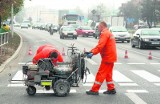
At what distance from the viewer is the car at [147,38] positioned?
98.7 feet

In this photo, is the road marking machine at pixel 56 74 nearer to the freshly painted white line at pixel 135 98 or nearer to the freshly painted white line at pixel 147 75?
the freshly painted white line at pixel 135 98

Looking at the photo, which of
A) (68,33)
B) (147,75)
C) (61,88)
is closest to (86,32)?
(68,33)

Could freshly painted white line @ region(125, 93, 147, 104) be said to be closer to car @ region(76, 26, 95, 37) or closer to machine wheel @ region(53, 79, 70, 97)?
machine wheel @ region(53, 79, 70, 97)

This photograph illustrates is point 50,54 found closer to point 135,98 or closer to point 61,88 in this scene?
point 61,88

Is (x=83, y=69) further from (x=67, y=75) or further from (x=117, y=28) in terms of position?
(x=117, y=28)

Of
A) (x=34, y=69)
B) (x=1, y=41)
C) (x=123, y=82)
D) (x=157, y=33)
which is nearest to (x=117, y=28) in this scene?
(x=157, y=33)

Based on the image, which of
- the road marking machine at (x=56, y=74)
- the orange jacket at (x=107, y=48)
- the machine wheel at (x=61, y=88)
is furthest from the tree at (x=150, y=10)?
the machine wheel at (x=61, y=88)

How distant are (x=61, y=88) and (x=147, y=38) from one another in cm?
2120

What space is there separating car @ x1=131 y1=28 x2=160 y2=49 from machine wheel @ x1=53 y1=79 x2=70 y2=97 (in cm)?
2107

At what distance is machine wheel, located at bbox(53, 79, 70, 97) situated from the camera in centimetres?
955

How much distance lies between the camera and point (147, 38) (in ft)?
98.6

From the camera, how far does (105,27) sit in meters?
9.92

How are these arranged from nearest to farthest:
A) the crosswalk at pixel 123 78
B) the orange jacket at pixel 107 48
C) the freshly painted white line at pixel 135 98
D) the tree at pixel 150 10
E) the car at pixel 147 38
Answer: the freshly painted white line at pixel 135 98
the orange jacket at pixel 107 48
the crosswalk at pixel 123 78
the car at pixel 147 38
the tree at pixel 150 10

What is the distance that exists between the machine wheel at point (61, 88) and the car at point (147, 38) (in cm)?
2107
